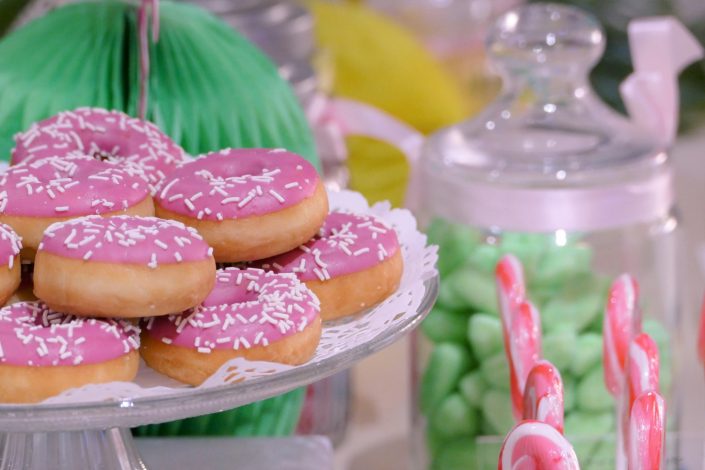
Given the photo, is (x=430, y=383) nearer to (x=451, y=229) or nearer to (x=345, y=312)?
(x=451, y=229)

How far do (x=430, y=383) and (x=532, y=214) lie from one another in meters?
0.16

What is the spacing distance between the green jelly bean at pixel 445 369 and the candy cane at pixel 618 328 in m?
0.20

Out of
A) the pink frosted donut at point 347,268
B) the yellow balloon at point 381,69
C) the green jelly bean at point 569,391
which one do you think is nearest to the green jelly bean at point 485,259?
the green jelly bean at point 569,391

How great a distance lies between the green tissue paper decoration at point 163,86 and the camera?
2.82ft

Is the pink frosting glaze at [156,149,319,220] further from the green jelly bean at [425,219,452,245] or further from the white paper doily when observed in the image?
the green jelly bean at [425,219,452,245]

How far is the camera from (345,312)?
67 centimetres

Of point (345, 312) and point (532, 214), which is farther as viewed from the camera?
point (532, 214)

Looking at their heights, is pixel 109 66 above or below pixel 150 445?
above

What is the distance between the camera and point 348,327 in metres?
0.66

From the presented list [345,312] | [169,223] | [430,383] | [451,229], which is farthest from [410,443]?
[169,223]

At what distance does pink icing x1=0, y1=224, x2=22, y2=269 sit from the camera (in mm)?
586

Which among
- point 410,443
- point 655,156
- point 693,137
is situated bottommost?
point 693,137

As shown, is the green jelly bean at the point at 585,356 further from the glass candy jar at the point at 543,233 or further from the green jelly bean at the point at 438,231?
the green jelly bean at the point at 438,231

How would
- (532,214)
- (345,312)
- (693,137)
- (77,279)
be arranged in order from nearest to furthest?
(77,279) → (345,312) → (532,214) → (693,137)
